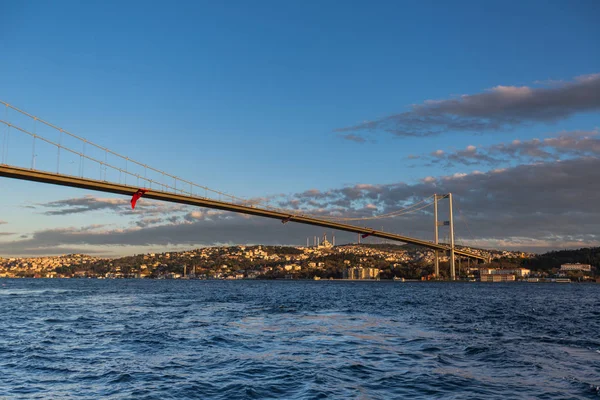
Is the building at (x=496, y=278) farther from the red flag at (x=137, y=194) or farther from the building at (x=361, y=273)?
the red flag at (x=137, y=194)

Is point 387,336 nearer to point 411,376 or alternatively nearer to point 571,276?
point 411,376

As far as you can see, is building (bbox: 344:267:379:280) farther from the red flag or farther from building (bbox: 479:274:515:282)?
the red flag

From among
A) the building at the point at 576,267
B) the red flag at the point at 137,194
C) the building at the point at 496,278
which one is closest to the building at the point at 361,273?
the building at the point at 496,278

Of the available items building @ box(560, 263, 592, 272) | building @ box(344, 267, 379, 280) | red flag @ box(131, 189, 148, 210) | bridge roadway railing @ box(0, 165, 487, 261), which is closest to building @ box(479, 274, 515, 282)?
building @ box(560, 263, 592, 272)

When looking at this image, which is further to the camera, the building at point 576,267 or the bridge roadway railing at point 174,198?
the building at point 576,267

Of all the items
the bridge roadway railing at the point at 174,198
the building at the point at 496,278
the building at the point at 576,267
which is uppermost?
the bridge roadway railing at the point at 174,198

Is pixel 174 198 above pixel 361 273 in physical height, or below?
above

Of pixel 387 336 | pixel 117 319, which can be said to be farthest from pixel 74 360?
pixel 117 319

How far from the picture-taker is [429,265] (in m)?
126

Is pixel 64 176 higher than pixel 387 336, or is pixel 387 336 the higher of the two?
pixel 64 176

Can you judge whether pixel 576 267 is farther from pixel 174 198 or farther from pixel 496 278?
pixel 174 198

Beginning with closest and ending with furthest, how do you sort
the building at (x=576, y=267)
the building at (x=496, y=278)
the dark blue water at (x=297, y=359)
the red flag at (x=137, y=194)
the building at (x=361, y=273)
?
the dark blue water at (x=297, y=359), the red flag at (x=137, y=194), the building at (x=496, y=278), the building at (x=576, y=267), the building at (x=361, y=273)

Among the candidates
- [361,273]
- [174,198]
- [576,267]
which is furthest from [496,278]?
[174,198]

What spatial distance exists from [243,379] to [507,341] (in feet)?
29.2
